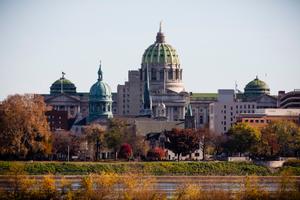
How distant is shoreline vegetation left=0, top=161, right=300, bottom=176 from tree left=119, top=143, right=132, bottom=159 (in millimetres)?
10532

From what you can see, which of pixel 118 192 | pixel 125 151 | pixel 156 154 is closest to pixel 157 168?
pixel 125 151

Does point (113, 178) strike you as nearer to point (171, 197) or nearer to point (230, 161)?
point (171, 197)

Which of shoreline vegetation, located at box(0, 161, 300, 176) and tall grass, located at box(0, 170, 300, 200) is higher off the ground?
shoreline vegetation, located at box(0, 161, 300, 176)

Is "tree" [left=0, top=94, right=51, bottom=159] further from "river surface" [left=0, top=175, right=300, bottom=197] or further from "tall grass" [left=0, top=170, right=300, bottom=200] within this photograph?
"tall grass" [left=0, top=170, right=300, bottom=200]

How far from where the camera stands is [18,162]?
166m

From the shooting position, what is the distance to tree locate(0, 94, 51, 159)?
17425 cm

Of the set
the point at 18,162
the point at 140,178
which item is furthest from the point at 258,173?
the point at 140,178

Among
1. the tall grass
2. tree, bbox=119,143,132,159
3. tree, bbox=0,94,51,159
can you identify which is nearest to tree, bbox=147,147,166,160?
tree, bbox=119,143,132,159

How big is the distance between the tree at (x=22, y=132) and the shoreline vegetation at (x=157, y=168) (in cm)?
533

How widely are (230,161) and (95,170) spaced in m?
23.9

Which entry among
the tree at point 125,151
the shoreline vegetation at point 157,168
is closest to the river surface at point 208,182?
the shoreline vegetation at point 157,168

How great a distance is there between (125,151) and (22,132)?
19.3 m

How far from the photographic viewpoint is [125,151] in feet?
629

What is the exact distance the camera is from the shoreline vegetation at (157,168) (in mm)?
165250
